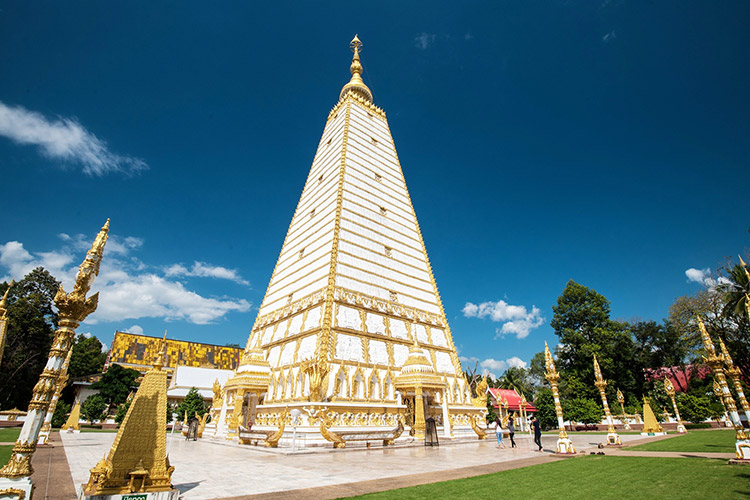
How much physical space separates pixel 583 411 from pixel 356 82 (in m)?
33.6

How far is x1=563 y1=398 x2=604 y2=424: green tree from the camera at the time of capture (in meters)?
26.0

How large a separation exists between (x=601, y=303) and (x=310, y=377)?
30.9 m

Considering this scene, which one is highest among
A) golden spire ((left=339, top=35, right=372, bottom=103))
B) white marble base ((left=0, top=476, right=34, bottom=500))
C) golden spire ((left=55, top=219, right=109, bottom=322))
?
golden spire ((left=339, top=35, right=372, bottom=103))

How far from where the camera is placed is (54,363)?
16.7 feet

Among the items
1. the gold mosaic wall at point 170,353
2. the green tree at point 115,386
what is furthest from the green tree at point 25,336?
the gold mosaic wall at point 170,353

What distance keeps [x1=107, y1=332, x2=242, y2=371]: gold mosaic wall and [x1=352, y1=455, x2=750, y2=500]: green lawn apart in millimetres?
41566

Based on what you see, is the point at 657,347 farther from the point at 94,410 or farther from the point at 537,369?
the point at 94,410

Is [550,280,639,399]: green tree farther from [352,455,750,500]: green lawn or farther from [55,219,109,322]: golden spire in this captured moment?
[55,219,109,322]: golden spire

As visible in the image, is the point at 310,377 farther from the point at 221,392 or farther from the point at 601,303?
the point at 601,303

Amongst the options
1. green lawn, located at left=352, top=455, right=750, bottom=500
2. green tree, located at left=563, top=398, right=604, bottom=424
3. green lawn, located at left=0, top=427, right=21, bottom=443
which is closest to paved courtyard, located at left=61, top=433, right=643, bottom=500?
green lawn, located at left=352, top=455, right=750, bottom=500

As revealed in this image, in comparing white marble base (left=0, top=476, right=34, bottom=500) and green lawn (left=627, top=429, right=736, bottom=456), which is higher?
white marble base (left=0, top=476, right=34, bottom=500)

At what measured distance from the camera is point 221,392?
19750 mm

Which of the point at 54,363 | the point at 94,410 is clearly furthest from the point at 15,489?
the point at 94,410

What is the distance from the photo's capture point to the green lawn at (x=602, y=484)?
5234 millimetres
